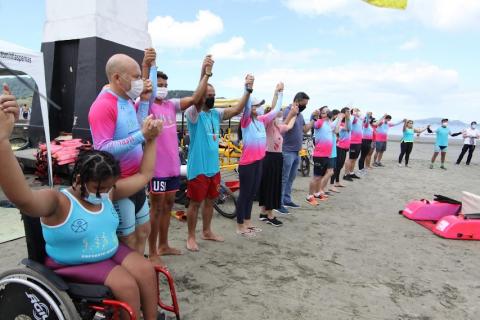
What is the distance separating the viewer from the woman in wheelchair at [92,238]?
189cm

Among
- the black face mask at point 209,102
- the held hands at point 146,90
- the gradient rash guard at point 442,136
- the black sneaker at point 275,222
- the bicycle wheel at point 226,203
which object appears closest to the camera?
the held hands at point 146,90

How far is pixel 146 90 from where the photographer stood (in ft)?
9.50

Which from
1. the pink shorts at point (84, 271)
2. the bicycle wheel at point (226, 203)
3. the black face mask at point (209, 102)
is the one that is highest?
the black face mask at point (209, 102)

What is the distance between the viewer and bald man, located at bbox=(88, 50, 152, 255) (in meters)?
2.51

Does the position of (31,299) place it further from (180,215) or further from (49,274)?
(180,215)

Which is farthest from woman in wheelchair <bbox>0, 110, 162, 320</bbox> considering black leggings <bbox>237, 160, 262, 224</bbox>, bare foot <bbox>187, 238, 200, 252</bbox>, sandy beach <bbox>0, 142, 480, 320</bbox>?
black leggings <bbox>237, 160, 262, 224</bbox>

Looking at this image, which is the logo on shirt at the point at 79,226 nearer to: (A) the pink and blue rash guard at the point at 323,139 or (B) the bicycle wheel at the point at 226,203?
(B) the bicycle wheel at the point at 226,203

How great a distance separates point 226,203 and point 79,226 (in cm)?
391

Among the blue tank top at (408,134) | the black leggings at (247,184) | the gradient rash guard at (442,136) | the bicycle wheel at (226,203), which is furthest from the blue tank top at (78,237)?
the gradient rash guard at (442,136)

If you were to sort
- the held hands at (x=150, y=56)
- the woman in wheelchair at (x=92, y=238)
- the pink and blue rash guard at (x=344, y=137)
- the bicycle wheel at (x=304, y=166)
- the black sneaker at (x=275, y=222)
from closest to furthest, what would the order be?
the woman in wheelchair at (x=92, y=238) → the held hands at (x=150, y=56) → the black sneaker at (x=275, y=222) → the pink and blue rash guard at (x=344, y=137) → the bicycle wheel at (x=304, y=166)

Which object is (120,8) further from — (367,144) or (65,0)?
(367,144)

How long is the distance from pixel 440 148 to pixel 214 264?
1274 centimetres

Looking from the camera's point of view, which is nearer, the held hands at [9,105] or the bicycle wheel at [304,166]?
the held hands at [9,105]

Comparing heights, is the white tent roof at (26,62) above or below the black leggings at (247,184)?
above
